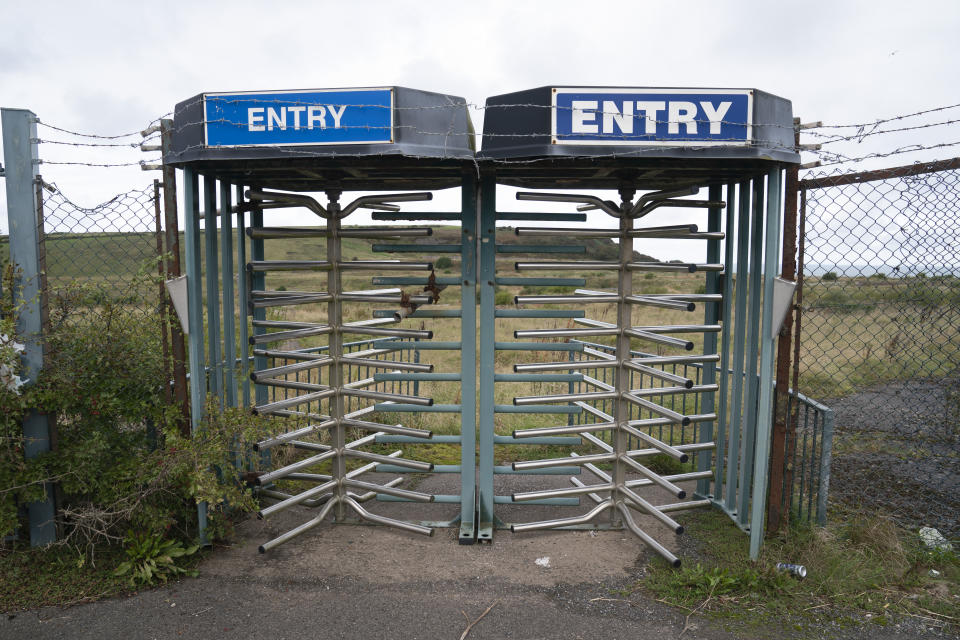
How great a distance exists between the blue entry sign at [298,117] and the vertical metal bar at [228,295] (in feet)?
3.19

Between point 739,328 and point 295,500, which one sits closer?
point 295,500

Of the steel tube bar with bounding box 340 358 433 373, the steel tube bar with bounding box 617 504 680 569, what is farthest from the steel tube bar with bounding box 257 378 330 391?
the steel tube bar with bounding box 617 504 680 569

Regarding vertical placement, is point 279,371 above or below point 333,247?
below

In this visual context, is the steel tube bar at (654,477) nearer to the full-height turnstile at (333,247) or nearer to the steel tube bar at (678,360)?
the steel tube bar at (678,360)

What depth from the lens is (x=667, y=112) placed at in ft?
12.6

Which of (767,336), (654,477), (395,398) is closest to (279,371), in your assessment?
(395,398)

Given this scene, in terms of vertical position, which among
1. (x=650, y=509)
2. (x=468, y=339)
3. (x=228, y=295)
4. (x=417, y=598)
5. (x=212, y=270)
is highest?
(x=212, y=270)

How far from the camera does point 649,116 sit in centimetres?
383

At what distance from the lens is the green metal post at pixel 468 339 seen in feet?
14.8

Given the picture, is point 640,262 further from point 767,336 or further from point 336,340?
point 336,340

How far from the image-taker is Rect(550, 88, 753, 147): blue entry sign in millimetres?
3816

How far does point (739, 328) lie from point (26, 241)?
4902 millimetres

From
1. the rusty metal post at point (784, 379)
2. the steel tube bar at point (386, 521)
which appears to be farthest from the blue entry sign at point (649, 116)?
the steel tube bar at point (386, 521)

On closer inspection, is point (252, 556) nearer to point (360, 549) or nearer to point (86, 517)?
point (360, 549)
